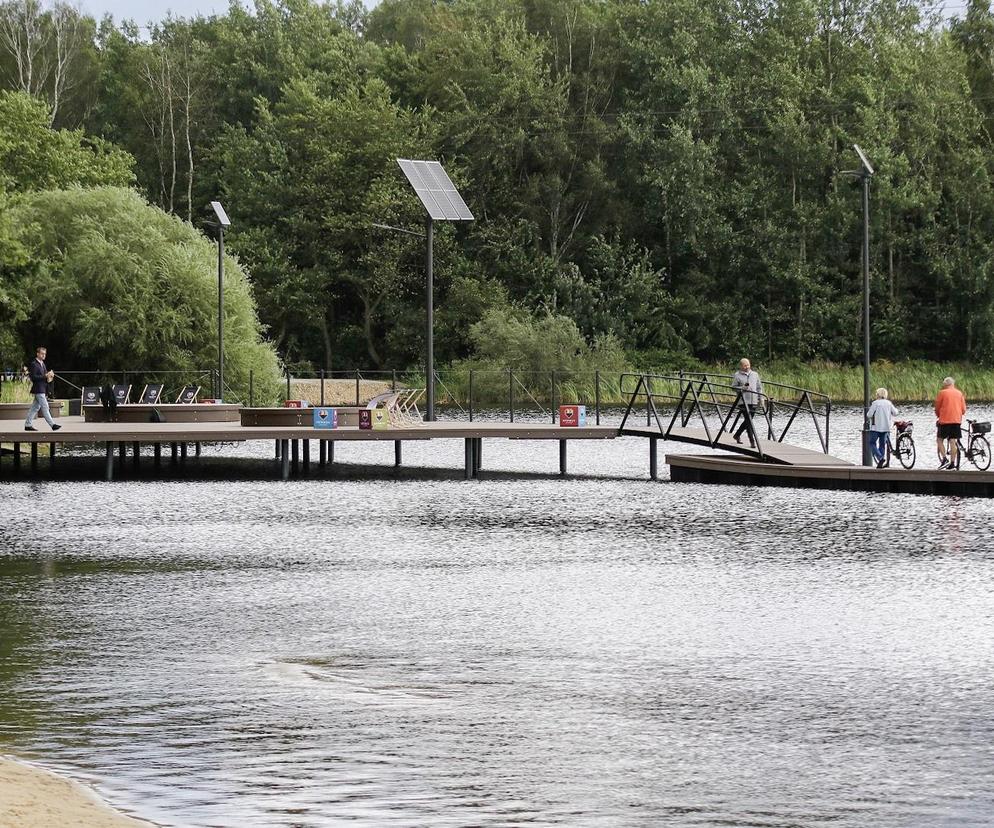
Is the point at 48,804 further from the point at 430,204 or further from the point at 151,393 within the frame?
the point at 151,393

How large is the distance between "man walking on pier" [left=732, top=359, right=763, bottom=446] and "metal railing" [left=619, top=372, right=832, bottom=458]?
0.02 m

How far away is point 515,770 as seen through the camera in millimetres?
9711

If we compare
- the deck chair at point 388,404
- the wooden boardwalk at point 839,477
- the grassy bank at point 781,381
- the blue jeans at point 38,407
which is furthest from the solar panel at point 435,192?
the grassy bank at point 781,381

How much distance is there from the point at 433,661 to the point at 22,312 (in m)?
43.3

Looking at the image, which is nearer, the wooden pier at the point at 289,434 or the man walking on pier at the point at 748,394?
the man walking on pier at the point at 748,394

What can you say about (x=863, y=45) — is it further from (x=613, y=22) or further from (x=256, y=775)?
(x=256, y=775)

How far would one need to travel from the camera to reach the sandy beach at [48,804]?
26.7ft

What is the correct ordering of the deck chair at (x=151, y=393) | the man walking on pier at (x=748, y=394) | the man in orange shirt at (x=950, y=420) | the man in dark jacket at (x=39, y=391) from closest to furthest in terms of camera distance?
the man in orange shirt at (x=950, y=420)
the man walking on pier at (x=748, y=394)
the man in dark jacket at (x=39, y=391)
the deck chair at (x=151, y=393)

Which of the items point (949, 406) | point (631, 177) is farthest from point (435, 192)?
point (631, 177)

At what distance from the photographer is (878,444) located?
31.0 meters

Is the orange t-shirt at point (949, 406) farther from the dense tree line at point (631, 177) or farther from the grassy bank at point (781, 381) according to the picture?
the dense tree line at point (631, 177)

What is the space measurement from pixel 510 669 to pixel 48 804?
4.87 meters

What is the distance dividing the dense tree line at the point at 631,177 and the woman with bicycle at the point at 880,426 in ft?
166

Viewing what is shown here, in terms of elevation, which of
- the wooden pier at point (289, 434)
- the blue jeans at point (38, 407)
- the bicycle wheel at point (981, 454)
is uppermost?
the blue jeans at point (38, 407)
